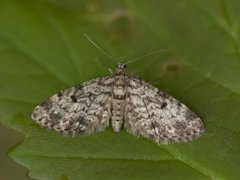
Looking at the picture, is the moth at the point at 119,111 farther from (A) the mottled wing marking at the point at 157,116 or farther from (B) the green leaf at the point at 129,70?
(B) the green leaf at the point at 129,70

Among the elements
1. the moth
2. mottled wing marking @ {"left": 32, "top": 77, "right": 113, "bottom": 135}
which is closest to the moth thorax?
the moth

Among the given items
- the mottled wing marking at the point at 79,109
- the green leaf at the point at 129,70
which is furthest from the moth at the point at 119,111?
the green leaf at the point at 129,70

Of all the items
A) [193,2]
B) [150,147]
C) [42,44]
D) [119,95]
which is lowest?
[150,147]

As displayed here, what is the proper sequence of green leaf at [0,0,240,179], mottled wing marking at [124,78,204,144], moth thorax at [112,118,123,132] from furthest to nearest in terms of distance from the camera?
moth thorax at [112,118,123,132]
mottled wing marking at [124,78,204,144]
green leaf at [0,0,240,179]

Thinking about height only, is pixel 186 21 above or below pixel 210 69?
above

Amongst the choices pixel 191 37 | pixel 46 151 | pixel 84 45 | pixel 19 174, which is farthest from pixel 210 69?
pixel 19 174

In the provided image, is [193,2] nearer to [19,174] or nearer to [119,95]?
[119,95]

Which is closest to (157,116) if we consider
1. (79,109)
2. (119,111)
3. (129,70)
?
(119,111)

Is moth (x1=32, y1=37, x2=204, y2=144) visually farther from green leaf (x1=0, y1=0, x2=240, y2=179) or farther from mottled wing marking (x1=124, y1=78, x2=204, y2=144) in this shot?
green leaf (x1=0, y1=0, x2=240, y2=179)
